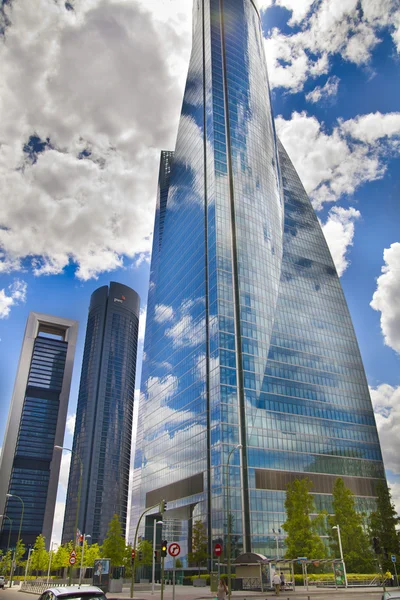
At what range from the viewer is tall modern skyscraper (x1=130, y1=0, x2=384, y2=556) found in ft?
316

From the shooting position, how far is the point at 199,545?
88250 mm

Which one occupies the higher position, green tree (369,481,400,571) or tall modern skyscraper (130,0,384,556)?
tall modern skyscraper (130,0,384,556)

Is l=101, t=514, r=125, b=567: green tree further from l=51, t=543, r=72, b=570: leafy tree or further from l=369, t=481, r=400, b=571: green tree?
l=369, t=481, r=400, b=571: green tree

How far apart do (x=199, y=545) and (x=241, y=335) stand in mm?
41735

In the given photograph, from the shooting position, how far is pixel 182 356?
12100cm

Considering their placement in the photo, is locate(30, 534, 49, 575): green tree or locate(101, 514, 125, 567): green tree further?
locate(30, 534, 49, 575): green tree

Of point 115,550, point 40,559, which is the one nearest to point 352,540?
point 115,550

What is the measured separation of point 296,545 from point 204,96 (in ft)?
386

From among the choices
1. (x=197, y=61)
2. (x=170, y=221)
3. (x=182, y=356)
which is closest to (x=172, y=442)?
(x=182, y=356)

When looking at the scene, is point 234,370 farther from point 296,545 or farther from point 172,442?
point 296,545

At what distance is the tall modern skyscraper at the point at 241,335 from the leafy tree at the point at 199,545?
1788 millimetres

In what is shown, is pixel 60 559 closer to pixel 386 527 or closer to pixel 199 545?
pixel 199 545

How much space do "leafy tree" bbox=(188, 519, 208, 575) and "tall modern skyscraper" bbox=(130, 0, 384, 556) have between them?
1.79 metres

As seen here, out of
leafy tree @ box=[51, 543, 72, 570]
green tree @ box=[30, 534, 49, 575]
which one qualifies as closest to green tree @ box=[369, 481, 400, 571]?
leafy tree @ box=[51, 543, 72, 570]
